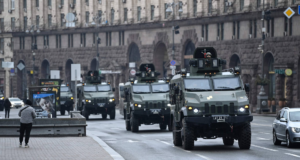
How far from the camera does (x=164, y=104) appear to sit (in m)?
30.6

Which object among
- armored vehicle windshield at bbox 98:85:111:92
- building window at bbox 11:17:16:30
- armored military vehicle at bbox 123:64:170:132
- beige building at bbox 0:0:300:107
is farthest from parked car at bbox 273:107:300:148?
building window at bbox 11:17:16:30

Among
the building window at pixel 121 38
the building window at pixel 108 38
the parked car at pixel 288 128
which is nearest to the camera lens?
the parked car at pixel 288 128

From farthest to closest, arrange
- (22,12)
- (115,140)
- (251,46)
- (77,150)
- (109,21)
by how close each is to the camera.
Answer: (22,12), (109,21), (251,46), (115,140), (77,150)

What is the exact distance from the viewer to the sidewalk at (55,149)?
17.4m

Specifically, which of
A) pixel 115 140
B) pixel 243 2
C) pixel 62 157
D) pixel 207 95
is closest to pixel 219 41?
pixel 243 2

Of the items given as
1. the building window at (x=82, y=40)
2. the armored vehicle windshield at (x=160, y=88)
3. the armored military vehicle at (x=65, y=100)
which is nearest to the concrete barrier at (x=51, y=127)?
the armored vehicle windshield at (x=160, y=88)

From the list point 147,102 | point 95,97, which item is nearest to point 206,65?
point 147,102

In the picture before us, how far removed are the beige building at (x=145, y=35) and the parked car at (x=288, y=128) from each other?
27.6 meters

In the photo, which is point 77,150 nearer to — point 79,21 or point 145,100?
point 145,100

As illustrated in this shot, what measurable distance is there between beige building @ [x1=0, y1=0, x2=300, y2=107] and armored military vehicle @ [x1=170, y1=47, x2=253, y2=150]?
2898 centimetres

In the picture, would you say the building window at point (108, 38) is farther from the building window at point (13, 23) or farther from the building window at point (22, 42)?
the building window at point (13, 23)

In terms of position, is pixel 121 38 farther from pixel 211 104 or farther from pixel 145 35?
pixel 211 104

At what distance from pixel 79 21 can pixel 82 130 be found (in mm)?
57579

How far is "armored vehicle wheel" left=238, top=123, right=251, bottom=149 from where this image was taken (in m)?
19.8
